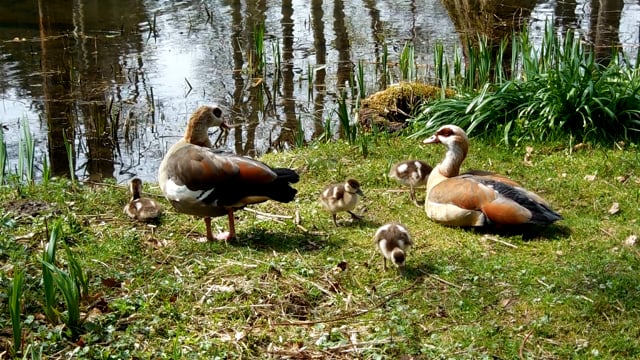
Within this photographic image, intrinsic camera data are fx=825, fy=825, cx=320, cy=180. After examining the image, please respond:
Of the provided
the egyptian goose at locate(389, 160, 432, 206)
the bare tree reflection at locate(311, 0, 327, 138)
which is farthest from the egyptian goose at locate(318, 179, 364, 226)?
the bare tree reflection at locate(311, 0, 327, 138)

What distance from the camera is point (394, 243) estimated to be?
6.26 metres

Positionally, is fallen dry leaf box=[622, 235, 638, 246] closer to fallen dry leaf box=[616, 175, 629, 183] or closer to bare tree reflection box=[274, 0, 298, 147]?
fallen dry leaf box=[616, 175, 629, 183]

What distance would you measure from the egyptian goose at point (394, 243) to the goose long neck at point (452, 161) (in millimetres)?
1472

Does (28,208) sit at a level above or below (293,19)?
below

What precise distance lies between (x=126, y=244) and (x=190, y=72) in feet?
26.6

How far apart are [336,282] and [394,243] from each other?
20.9 inches

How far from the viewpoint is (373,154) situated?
946 cm

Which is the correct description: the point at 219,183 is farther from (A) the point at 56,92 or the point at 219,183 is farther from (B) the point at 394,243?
(A) the point at 56,92

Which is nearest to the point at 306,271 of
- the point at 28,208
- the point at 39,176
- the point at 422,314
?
the point at 422,314

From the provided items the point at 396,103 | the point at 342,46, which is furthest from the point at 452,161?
the point at 342,46

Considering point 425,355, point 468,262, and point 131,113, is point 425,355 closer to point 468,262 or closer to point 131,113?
point 468,262

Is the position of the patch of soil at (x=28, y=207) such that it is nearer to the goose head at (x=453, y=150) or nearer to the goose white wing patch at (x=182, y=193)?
the goose white wing patch at (x=182, y=193)

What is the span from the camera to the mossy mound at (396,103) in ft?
36.0

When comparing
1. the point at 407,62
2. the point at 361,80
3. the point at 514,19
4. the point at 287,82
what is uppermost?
the point at 514,19
